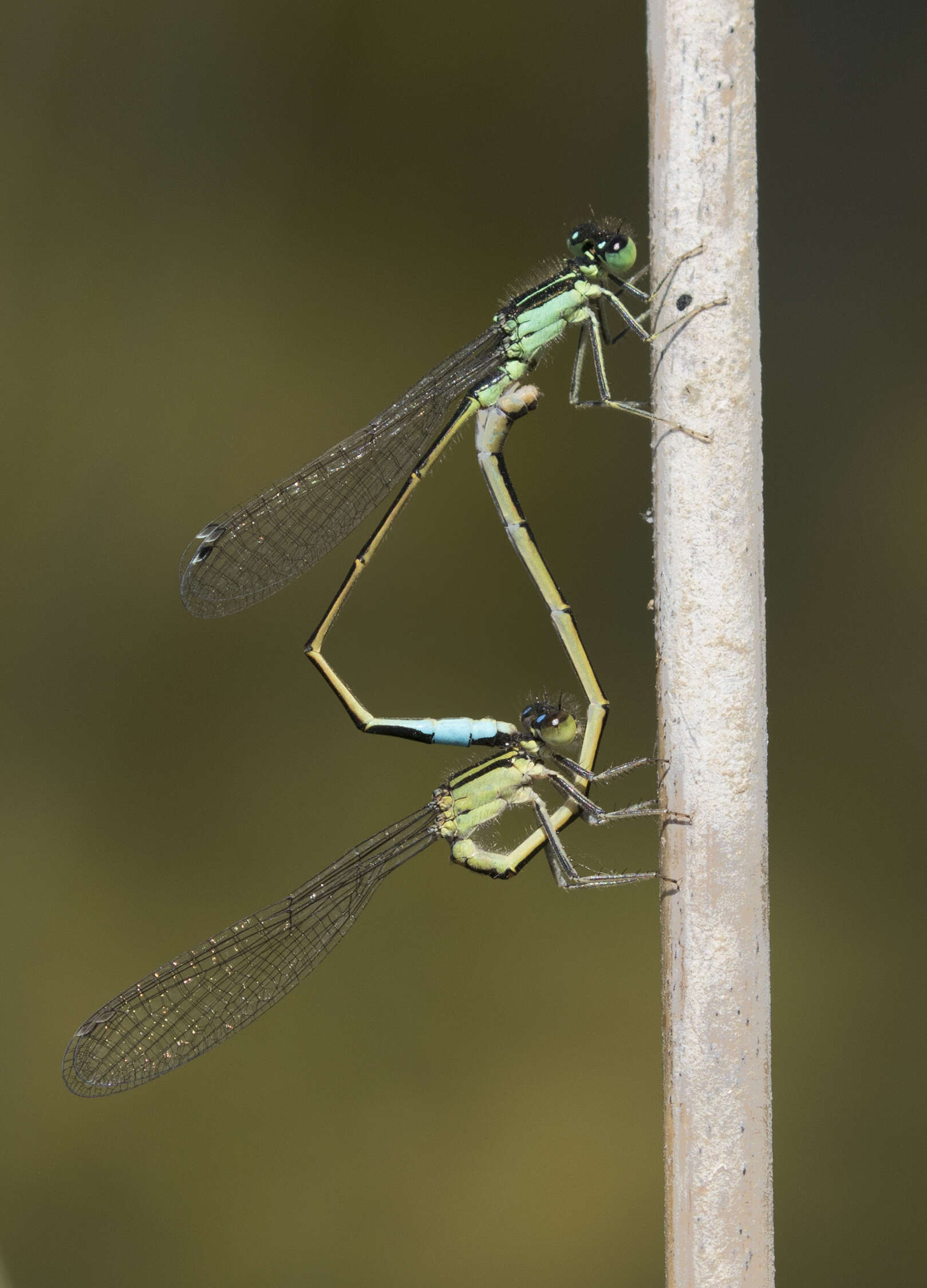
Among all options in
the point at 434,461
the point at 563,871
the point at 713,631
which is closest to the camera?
the point at 713,631

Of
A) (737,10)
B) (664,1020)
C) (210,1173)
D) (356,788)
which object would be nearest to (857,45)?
(737,10)

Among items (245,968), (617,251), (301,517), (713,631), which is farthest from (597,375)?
(245,968)

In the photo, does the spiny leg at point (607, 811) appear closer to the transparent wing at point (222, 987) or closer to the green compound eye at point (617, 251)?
the transparent wing at point (222, 987)

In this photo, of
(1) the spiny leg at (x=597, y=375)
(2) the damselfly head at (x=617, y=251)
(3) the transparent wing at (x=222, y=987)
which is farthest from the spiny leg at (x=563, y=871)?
(2) the damselfly head at (x=617, y=251)

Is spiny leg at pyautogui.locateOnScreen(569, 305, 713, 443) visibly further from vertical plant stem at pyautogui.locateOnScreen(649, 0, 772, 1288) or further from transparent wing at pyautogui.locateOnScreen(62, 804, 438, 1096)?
transparent wing at pyautogui.locateOnScreen(62, 804, 438, 1096)

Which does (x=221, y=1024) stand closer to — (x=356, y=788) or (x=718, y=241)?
(x=356, y=788)

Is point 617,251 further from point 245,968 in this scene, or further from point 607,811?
point 245,968
